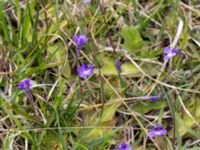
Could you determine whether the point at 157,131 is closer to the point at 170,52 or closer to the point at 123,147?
the point at 123,147

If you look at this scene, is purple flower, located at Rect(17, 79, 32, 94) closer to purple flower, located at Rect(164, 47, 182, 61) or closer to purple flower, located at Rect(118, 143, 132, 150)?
purple flower, located at Rect(118, 143, 132, 150)

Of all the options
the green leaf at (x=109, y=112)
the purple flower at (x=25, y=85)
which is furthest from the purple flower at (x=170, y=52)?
the purple flower at (x=25, y=85)

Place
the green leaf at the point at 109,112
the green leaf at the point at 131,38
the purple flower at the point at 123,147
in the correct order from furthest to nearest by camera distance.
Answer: the green leaf at the point at 131,38, the green leaf at the point at 109,112, the purple flower at the point at 123,147

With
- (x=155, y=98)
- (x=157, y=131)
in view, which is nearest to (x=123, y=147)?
(x=157, y=131)

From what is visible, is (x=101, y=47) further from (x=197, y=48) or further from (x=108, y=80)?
(x=197, y=48)

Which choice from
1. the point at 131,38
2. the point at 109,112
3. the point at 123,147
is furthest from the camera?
the point at 131,38

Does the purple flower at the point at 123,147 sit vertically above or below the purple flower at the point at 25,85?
below

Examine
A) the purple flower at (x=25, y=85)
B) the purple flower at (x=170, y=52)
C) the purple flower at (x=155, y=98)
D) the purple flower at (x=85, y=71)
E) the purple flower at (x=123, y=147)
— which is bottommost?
the purple flower at (x=123, y=147)

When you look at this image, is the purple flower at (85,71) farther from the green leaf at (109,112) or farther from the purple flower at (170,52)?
the purple flower at (170,52)
